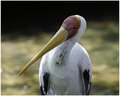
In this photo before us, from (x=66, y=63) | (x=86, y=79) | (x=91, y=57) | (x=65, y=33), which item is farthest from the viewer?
(x=91, y=57)

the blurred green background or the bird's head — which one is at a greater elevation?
the bird's head

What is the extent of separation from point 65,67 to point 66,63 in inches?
1.7

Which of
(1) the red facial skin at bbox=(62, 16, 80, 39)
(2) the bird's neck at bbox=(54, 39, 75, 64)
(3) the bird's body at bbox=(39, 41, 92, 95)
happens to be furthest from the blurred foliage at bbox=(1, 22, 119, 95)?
(1) the red facial skin at bbox=(62, 16, 80, 39)

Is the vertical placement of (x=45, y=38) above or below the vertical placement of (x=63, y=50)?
below

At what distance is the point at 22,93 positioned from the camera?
7.01 meters

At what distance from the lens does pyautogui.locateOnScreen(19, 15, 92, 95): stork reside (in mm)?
5332

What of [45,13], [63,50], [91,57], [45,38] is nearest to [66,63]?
[63,50]

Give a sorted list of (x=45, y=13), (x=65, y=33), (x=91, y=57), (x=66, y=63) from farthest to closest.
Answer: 1. (x=45, y=13)
2. (x=91, y=57)
3. (x=66, y=63)
4. (x=65, y=33)

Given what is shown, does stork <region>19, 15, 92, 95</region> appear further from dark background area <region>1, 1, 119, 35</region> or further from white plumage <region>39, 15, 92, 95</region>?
dark background area <region>1, 1, 119, 35</region>

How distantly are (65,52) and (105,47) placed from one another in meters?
2.93

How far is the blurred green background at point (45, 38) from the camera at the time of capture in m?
7.25

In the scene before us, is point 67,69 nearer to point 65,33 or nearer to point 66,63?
point 66,63

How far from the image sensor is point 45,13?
30.3 ft

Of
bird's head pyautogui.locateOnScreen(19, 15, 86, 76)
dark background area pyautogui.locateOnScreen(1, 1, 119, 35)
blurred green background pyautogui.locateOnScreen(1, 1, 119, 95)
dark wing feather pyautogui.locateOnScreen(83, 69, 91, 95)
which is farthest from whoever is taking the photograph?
dark background area pyautogui.locateOnScreen(1, 1, 119, 35)
